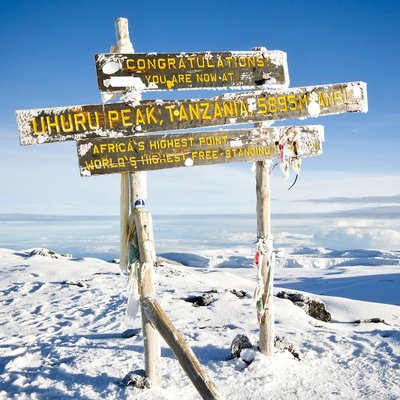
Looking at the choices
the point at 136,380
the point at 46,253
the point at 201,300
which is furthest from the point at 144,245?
the point at 46,253

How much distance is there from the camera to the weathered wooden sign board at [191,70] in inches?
179

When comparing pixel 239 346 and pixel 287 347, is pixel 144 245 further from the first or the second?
pixel 287 347

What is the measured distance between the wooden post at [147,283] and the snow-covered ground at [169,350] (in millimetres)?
231

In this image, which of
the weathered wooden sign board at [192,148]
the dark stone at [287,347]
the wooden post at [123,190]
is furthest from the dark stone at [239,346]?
the weathered wooden sign board at [192,148]

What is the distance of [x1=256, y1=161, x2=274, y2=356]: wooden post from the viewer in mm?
5176

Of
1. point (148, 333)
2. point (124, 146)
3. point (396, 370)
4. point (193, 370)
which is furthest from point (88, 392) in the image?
point (396, 370)

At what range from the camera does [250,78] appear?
5031 millimetres

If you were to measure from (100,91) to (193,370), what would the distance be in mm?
2962

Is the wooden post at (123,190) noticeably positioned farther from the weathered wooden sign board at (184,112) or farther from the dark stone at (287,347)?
the dark stone at (287,347)

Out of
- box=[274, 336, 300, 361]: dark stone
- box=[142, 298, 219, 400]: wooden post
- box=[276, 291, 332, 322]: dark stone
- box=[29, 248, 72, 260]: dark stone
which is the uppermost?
box=[142, 298, 219, 400]: wooden post

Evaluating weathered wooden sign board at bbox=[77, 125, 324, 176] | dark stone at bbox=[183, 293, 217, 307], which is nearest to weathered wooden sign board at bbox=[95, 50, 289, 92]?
weathered wooden sign board at bbox=[77, 125, 324, 176]

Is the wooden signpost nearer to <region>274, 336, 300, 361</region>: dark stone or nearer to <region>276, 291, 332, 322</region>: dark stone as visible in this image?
<region>274, 336, 300, 361</region>: dark stone

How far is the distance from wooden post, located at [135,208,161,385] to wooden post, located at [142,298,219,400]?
13 cm

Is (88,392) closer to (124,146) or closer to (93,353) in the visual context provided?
(93,353)
